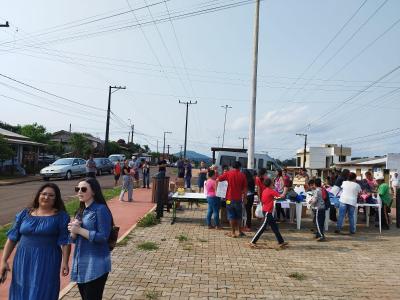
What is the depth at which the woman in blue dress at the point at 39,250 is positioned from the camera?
161 inches

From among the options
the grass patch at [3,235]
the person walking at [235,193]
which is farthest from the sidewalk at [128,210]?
the person walking at [235,193]

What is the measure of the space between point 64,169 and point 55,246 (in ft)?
86.7

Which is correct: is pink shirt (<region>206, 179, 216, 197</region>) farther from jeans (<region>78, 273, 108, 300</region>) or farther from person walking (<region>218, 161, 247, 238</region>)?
jeans (<region>78, 273, 108, 300</region>)

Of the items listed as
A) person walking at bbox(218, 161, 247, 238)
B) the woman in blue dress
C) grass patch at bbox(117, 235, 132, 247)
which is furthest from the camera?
person walking at bbox(218, 161, 247, 238)

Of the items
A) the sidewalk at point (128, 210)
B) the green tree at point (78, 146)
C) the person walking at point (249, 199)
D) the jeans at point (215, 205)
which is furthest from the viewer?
the green tree at point (78, 146)

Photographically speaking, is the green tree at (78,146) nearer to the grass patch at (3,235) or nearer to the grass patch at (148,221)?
the grass patch at (148,221)

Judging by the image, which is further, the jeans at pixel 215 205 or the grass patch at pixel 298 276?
the jeans at pixel 215 205

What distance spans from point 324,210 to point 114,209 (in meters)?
7.21

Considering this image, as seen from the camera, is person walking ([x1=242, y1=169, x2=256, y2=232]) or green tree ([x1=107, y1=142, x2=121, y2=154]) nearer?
person walking ([x1=242, y1=169, x2=256, y2=232])

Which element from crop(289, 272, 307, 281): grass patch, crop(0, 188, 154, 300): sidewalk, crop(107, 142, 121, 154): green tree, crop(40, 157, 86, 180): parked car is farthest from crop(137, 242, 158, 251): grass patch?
crop(107, 142, 121, 154): green tree

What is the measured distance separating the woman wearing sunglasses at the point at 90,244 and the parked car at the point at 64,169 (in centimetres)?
2605

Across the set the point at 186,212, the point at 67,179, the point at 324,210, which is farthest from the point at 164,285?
the point at 67,179

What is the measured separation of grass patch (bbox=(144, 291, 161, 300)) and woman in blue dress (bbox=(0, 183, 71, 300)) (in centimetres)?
198

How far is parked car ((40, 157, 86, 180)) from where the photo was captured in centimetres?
2906
